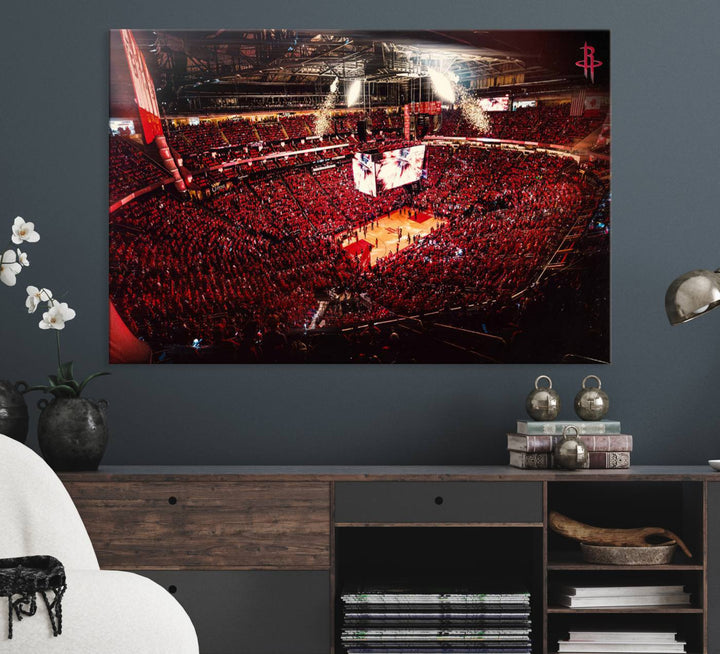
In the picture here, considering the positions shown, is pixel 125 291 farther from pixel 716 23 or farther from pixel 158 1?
pixel 716 23

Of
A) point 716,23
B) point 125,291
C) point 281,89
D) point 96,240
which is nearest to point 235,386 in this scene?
point 125,291

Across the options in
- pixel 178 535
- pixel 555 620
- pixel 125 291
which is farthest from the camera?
pixel 125 291

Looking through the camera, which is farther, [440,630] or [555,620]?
[555,620]

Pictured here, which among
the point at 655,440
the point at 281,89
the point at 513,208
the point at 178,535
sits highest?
the point at 281,89

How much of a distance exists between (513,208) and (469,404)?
2.21 ft

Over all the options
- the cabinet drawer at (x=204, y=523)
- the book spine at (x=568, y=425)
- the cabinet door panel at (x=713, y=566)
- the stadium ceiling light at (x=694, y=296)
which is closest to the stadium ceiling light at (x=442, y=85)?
the stadium ceiling light at (x=694, y=296)

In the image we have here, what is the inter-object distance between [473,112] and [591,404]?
104 centimetres

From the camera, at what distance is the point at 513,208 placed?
9.50 ft

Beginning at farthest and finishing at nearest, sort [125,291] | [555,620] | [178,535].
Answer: [125,291]
[555,620]
[178,535]

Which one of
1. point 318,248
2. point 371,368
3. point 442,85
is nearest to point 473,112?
point 442,85

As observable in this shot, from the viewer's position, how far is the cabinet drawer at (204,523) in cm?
245

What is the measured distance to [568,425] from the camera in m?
2.63

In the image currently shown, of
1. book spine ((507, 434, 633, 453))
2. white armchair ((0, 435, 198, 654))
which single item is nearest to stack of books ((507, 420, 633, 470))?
book spine ((507, 434, 633, 453))

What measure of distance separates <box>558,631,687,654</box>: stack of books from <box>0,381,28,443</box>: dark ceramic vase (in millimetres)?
1705
